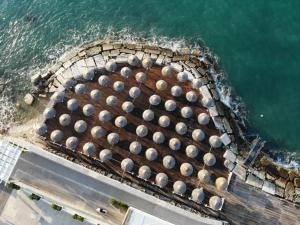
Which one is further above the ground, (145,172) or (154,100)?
(154,100)

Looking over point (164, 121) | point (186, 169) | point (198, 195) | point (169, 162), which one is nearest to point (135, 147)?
point (169, 162)

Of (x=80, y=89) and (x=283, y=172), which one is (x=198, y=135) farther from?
(x=80, y=89)

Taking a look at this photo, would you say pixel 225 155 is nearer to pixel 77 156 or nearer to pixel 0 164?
pixel 77 156

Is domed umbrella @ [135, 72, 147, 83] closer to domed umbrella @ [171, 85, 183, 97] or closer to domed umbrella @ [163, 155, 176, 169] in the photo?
domed umbrella @ [171, 85, 183, 97]

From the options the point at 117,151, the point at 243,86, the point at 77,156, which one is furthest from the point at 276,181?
the point at 77,156

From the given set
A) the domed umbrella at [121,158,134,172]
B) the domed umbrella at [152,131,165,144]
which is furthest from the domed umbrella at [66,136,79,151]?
the domed umbrella at [152,131,165,144]

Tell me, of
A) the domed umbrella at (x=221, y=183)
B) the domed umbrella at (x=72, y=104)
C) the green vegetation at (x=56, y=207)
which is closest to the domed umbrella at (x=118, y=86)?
the domed umbrella at (x=72, y=104)

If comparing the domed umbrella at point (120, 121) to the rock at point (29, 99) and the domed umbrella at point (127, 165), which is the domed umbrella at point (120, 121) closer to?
the domed umbrella at point (127, 165)

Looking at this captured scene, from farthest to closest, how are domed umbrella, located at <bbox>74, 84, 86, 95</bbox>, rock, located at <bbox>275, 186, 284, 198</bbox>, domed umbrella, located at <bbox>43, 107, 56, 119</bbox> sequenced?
domed umbrella, located at <bbox>74, 84, 86, 95</bbox> < domed umbrella, located at <bbox>43, 107, 56, 119</bbox> < rock, located at <bbox>275, 186, 284, 198</bbox>
